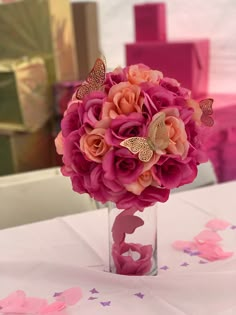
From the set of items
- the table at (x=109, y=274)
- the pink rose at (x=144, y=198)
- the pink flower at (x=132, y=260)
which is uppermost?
the pink rose at (x=144, y=198)

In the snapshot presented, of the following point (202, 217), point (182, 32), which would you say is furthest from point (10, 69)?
point (202, 217)

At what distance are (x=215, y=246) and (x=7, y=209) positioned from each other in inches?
22.7

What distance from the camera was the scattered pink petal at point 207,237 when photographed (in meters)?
1.12

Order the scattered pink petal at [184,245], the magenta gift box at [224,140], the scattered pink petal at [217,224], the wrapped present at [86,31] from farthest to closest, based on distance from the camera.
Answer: the wrapped present at [86,31]
the magenta gift box at [224,140]
the scattered pink petal at [217,224]
the scattered pink petal at [184,245]

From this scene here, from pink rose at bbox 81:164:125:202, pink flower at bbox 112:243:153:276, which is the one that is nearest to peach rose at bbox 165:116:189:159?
pink rose at bbox 81:164:125:202

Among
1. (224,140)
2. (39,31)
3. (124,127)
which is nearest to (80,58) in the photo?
(39,31)

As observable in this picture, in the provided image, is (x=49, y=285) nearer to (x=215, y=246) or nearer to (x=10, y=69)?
(x=215, y=246)

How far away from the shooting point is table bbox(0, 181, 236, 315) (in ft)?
2.88

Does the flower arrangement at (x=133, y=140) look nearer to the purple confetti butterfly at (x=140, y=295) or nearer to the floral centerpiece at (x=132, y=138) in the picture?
the floral centerpiece at (x=132, y=138)

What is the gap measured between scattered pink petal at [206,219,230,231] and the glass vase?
27 centimetres

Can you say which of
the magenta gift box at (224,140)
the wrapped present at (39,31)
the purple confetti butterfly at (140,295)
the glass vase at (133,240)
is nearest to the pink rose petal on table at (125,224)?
the glass vase at (133,240)

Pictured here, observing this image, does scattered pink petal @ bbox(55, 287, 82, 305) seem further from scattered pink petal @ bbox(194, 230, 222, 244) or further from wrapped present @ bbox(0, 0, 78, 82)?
wrapped present @ bbox(0, 0, 78, 82)

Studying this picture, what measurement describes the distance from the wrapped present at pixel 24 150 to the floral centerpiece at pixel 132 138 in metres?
1.85

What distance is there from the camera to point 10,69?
256 centimetres
